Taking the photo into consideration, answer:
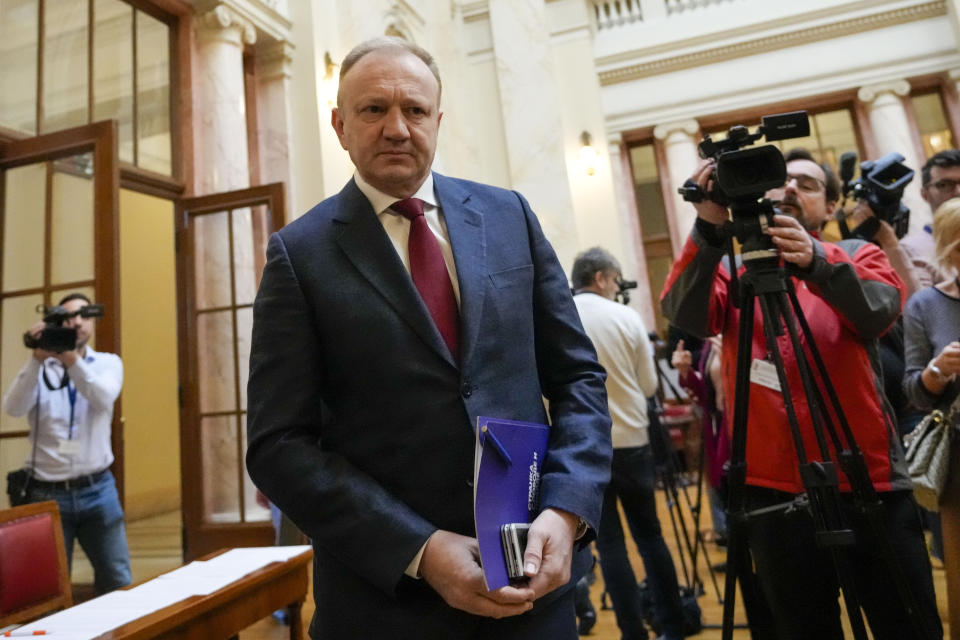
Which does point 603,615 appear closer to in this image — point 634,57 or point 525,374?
point 525,374

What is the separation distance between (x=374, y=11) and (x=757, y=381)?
5.25 meters

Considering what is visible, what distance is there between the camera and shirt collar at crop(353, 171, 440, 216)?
1052 mm

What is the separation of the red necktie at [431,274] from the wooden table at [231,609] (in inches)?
38.1

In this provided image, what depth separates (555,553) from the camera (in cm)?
86

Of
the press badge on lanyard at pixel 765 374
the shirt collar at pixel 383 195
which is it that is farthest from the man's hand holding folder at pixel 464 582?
the press badge on lanyard at pixel 765 374

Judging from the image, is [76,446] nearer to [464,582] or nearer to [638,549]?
[638,549]

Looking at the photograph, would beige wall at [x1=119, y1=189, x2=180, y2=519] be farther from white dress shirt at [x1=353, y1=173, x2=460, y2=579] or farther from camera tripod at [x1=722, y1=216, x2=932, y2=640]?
camera tripod at [x1=722, y1=216, x2=932, y2=640]

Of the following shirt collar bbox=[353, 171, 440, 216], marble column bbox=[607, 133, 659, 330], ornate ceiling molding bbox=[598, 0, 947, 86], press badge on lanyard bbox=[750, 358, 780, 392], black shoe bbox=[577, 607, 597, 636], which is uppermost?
ornate ceiling molding bbox=[598, 0, 947, 86]

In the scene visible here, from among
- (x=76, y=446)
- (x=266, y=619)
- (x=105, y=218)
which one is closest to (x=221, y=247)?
(x=105, y=218)

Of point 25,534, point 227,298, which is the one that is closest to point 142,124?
point 227,298

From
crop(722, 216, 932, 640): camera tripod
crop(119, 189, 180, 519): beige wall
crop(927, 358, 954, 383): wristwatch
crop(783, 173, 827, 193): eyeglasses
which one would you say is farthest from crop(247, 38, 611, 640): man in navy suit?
crop(119, 189, 180, 519): beige wall

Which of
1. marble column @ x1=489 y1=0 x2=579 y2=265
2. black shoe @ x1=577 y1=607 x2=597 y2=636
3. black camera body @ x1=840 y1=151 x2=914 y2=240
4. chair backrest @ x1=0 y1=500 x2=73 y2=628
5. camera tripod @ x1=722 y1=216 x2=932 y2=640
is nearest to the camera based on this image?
camera tripod @ x1=722 y1=216 x2=932 y2=640

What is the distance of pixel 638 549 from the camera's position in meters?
2.56

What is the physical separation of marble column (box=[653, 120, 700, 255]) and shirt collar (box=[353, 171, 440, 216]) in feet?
21.8
